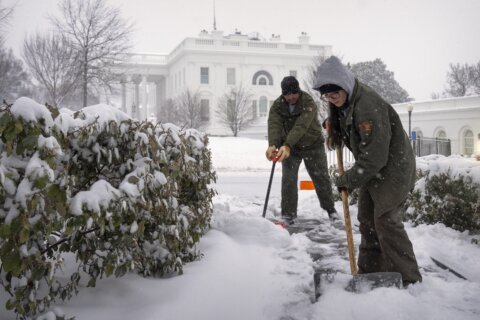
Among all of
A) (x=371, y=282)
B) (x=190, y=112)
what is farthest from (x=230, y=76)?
(x=371, y=282)

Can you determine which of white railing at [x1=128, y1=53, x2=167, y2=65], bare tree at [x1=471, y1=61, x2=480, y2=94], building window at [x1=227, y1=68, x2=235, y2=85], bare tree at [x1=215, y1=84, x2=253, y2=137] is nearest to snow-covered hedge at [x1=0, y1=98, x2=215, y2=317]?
bare tree at [x1=215, y1=84, x2=253, y2=137]

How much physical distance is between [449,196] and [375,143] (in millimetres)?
2206

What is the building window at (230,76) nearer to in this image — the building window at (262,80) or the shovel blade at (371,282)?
the building window at (262,80)

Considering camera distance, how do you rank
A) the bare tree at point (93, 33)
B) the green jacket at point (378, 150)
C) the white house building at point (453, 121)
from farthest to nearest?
the white house building at point (453, 121) < the bare tree at point (93, 33) < the green jacket at point (378, 150)

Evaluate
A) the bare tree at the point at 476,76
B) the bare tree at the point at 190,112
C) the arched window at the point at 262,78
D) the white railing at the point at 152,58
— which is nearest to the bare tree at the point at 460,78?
the bare tree at the point at 476,76

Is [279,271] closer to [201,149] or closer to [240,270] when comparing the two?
[240,270]

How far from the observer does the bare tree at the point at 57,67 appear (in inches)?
878

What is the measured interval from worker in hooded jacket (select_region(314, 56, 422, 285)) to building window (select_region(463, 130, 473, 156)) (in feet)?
103

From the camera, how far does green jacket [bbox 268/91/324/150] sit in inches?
205

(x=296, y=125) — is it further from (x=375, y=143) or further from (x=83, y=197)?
(x=83, y=197)

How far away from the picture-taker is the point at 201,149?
368 cm

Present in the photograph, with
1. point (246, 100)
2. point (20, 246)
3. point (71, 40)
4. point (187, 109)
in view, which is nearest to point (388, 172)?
point (20, 246)

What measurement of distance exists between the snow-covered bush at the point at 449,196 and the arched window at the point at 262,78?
52.1 meters

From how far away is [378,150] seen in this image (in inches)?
113
